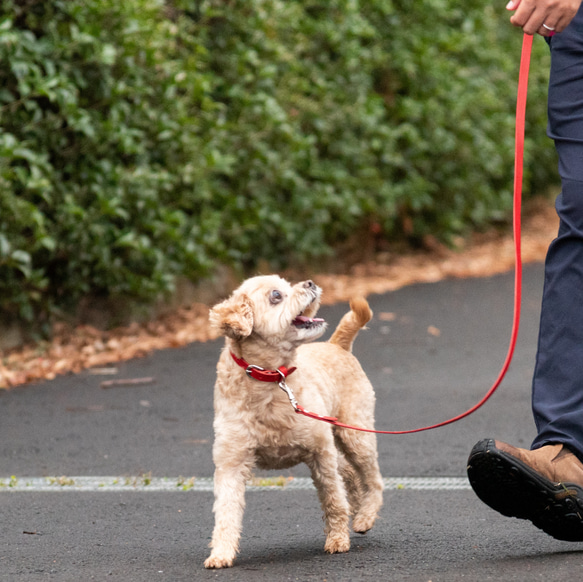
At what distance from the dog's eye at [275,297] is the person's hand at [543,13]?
51.2 inches

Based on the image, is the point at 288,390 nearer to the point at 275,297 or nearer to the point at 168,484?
the point at 275,297

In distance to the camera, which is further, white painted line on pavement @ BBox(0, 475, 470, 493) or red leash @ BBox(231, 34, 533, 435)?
white painted line on pavement @ BBox(0, 475, 470, 493)

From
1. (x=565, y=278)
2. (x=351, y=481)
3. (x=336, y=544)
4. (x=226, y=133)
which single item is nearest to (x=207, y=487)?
(x=351, y=481)

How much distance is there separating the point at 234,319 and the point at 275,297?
Answer: 0.22m

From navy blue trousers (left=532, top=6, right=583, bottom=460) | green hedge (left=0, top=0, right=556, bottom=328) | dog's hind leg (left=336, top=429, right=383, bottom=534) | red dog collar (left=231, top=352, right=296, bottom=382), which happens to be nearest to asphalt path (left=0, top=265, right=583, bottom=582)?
dog's hind leg (left=336, top=429, right=383, bottom=534)

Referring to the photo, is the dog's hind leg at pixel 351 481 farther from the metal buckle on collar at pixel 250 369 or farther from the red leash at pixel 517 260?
the metal buckle on collar at pixel 250 369

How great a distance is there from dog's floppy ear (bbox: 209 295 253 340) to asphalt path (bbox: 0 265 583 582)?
81cm

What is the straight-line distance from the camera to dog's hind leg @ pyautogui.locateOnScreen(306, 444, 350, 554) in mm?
3598

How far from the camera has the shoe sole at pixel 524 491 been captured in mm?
3047

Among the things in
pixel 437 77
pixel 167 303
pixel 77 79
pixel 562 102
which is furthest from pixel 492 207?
pixel 562 102

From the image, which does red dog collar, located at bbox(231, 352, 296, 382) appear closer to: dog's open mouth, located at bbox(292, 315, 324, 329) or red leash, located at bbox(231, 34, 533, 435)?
red leash, located at bbox(231, 34, 533, 435)

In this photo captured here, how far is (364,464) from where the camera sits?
4070mm

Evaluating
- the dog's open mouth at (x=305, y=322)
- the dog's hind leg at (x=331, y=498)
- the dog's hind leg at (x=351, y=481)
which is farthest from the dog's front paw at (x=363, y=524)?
the dog's open mouth at (x=305, y=322)

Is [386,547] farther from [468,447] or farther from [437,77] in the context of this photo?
[437,77]
